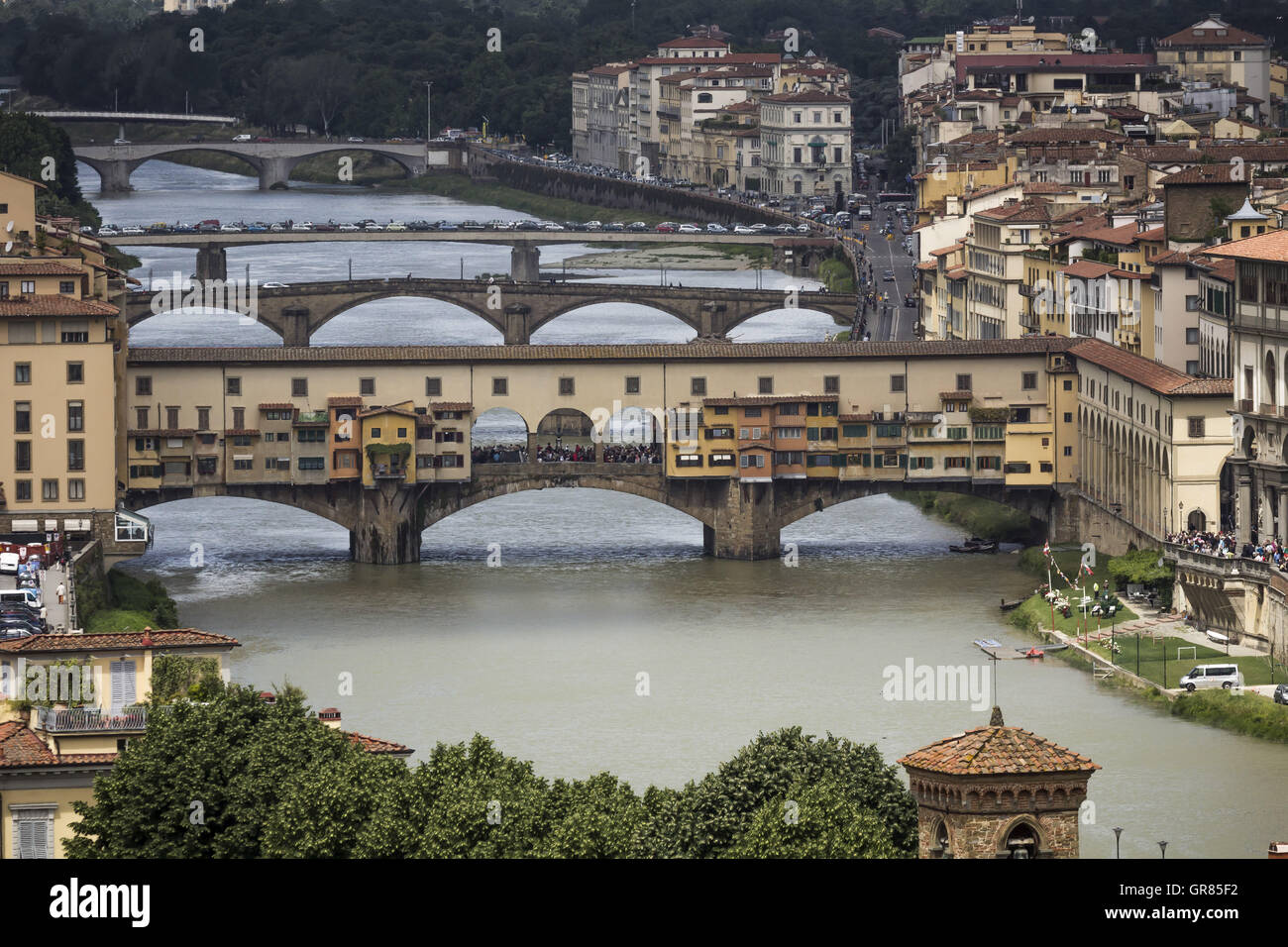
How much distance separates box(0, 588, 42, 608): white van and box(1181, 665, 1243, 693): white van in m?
17.1

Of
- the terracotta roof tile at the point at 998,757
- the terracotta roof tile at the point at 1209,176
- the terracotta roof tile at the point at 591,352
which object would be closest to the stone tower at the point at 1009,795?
the terracotta roof tile at the point at 998,757

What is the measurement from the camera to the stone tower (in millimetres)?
20438

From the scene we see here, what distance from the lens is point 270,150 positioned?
152m

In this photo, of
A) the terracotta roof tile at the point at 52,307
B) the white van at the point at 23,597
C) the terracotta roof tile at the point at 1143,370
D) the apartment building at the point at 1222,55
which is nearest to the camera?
the white van at the point at 23,597

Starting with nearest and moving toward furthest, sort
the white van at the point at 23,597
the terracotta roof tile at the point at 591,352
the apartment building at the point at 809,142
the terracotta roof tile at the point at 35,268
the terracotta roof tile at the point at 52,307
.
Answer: the white van at the point at 23,597 < the terracotta roof tile at the point at 52,307 < the terracotta roof tile at the point at 35,268 < the terracotta roof tile at the point at 591,352 < the apartment building at the point at 809,142

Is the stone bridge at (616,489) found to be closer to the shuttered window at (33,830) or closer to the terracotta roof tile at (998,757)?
the shuttered window at (33,830)

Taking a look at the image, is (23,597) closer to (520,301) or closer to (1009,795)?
(1009,795)

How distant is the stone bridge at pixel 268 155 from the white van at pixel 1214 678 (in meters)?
106

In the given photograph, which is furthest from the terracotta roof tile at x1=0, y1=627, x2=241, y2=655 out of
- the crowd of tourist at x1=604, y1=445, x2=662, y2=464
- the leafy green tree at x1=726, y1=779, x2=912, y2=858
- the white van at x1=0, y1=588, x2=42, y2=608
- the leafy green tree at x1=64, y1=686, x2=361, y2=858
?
the crowd of tourist at x1=604, y1=445, x2=662, y2=464

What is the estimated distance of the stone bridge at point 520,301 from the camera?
308 ft

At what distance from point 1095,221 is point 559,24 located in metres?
129

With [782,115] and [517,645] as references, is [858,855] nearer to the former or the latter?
[517,645]
